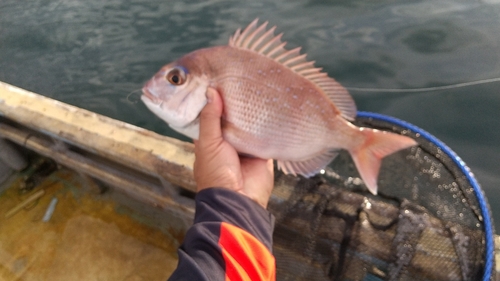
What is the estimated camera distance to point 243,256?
1422 millimetres

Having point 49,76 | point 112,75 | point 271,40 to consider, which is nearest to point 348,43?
point 271,40

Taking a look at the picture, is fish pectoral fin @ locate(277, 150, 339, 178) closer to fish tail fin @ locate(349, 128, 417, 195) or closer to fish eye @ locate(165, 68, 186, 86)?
fish tail fin @ locate(349, 128, 417, 195)

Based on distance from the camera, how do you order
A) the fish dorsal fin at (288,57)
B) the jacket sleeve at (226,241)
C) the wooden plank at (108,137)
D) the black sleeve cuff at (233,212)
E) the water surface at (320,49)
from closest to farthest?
the jacket sleeve at (226,241) < the black sleeve cuff at (233,212) < the fish dorsal fin at (288,57) < the wooden plank at (108,137) < the water surface at (320,49)

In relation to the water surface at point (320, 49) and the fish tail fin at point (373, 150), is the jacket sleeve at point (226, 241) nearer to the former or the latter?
the fish tail fin at point (373, 150)

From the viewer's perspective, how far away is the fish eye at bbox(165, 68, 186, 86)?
5.33 feet

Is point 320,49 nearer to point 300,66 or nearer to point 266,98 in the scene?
point 300,66

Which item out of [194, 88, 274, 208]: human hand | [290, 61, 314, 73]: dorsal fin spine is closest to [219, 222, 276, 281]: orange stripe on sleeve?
[194, 88, 274, 208]: human hand

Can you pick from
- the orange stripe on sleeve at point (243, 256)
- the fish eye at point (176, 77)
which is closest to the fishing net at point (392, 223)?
the orange stripe on sleeve at point (243, 256)

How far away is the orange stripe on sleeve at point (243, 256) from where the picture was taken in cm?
137

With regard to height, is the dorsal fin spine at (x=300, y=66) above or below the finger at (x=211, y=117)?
above

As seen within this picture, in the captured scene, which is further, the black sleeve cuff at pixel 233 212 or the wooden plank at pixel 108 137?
the wooden plank at pixel 108 137

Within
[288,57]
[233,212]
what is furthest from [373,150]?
[233,212]

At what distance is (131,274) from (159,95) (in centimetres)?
199

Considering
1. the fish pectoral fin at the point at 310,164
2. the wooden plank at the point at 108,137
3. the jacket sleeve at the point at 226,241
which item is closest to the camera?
the jacket sleeve at the point at 226,241
